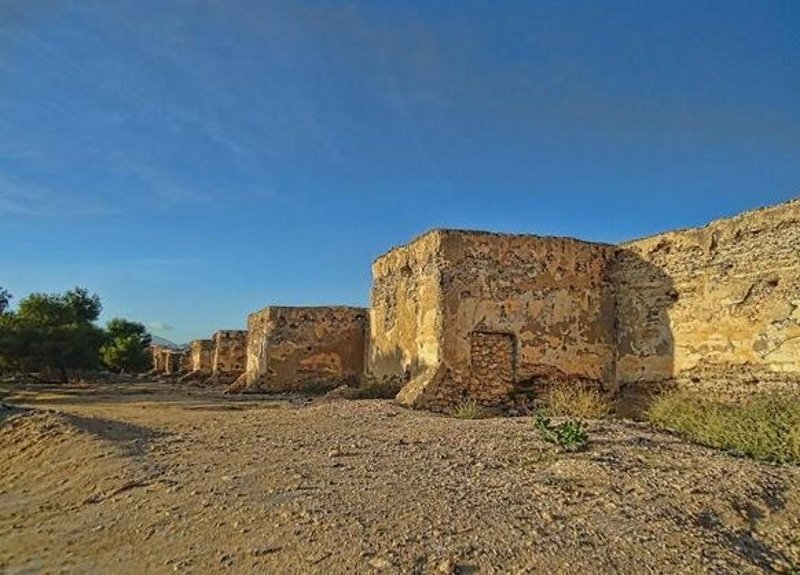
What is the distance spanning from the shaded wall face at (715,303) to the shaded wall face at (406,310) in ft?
12.1

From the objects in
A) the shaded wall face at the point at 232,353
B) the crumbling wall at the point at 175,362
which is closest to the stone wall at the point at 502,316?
the shaded wall face at the point at 232,353

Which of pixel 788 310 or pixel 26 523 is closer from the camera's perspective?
pixel 26 523

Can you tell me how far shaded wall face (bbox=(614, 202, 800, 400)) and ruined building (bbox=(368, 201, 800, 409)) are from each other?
0.06 feet

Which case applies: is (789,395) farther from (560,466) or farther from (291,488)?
(291,488)

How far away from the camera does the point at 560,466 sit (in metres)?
6.27

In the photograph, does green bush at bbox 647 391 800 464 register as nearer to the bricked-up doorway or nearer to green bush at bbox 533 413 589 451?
green bush at bbox 533 413 589 451

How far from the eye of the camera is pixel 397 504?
5184 mm

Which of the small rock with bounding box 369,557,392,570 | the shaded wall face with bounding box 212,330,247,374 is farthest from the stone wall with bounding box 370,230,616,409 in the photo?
the shaded wall face with bounding box 212,330,247,374

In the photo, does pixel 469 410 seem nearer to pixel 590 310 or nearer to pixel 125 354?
pixel 590 310

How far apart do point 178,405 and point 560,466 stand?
11.2 m

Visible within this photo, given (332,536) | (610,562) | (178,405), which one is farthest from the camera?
(178,405)

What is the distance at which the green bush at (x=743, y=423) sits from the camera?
7.38 metres

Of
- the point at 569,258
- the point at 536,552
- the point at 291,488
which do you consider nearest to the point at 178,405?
the point at 569,258

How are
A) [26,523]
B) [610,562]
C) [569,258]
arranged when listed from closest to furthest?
[610,562]
[26,523]
[569,258]
